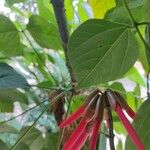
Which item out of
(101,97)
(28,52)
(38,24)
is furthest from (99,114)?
(28,52)

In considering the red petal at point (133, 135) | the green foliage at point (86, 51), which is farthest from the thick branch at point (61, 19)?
the red petal at point (133, 135)

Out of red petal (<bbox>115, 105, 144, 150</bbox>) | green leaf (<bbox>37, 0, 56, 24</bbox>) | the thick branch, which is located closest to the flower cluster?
red petal (<bbox>115, 105, 144, 150</bbox>)

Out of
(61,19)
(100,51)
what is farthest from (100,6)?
(100,51)

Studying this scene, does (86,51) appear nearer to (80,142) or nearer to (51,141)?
(80,142)

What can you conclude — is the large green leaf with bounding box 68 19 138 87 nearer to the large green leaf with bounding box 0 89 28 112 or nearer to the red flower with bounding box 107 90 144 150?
the red flower with bounding box 107 90 144 150

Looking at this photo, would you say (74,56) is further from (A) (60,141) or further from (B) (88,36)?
(A) (60,141)
